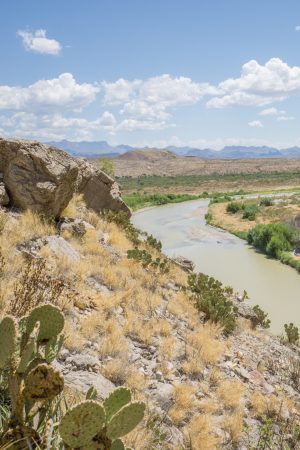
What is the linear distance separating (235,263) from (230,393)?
1858 cm

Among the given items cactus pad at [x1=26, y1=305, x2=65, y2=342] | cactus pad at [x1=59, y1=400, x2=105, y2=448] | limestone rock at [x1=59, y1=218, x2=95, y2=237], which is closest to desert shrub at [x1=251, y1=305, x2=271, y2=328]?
limestone rock at [x1=59, y1=218, x2=95, y2=237]

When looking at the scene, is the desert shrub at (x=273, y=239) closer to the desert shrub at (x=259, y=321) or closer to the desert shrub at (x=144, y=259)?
the desert shrub at (x=259, y=321)

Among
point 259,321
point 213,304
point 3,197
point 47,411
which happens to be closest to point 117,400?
point 47,411

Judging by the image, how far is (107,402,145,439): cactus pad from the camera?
9.22ft

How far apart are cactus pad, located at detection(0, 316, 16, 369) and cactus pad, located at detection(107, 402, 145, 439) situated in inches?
32.7

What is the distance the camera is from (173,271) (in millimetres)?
12602

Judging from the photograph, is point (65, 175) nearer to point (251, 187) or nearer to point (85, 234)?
point (85, 234)

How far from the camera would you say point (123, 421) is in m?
2.82

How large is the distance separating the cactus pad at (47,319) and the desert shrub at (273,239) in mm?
24355

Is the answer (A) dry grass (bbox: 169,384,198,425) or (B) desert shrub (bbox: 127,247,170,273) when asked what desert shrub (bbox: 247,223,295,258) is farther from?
(A) dry grass (bbox: 169,384,198,425)

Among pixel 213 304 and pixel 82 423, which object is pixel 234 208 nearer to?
pixel 213 304

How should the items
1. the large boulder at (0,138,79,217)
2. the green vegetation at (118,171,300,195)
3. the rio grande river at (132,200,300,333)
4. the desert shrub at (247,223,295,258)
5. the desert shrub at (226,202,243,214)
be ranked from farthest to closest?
the green vegetation at (118,171,300,195) < the desert shrub at (226,202,243,214) < the desert shrub at (247,223,295,258) < the rio grande river at (132,200,300,333) < the large boulder at (0,138,79,217)

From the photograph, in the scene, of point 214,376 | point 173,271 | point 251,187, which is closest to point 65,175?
point 173,271

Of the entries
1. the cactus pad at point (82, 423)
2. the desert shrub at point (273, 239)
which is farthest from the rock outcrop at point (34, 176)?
the desert shrub at point (273, 239)
